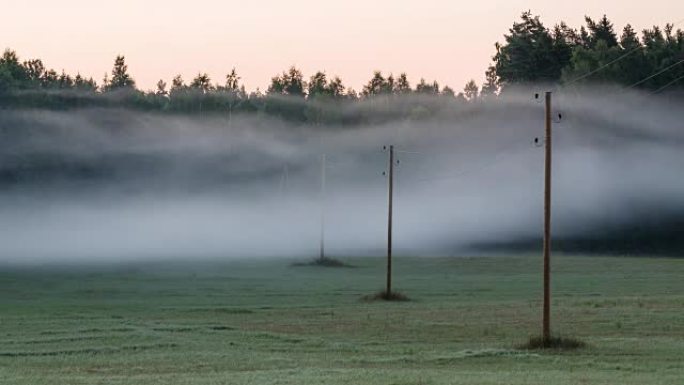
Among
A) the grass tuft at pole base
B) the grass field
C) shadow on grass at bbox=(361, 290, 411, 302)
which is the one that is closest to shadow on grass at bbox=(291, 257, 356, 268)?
the grass tuft at pole base

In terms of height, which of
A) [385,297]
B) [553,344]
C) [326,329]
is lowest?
[326,329]

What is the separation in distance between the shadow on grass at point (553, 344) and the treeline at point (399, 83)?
7566 centimetres

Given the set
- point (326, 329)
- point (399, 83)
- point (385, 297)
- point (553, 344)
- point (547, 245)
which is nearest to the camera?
point (553, 344)

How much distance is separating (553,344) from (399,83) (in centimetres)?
16290

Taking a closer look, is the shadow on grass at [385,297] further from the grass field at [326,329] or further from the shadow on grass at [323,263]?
the shadow on grass at [323,263]

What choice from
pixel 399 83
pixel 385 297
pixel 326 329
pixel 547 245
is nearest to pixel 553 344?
pixel 547 245

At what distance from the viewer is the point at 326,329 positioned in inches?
1678

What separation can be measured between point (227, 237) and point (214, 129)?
117 ft

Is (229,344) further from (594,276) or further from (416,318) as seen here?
(594,276)

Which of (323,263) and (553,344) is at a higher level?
(323,263)

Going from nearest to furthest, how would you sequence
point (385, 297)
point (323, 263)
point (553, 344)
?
point (553, 344) → point (385, 297) → point (323, 263)

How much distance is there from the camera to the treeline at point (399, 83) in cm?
12719

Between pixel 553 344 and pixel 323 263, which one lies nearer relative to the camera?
pixel 553 344

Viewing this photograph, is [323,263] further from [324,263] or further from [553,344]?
[553,344]
